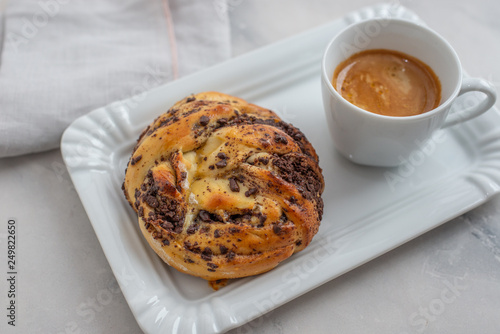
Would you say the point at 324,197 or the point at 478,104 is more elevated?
the point at 478,104

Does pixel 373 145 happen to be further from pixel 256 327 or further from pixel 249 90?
pixel 256 327

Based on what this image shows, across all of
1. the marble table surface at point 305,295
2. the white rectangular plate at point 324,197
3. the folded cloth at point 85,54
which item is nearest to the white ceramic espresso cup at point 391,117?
the white rectangular plate at point 324,197

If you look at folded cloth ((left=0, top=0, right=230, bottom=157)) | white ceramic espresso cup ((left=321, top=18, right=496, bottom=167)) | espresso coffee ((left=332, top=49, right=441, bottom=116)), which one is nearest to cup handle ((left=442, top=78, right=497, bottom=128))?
white ceramic espresso cup ((left=321, top=18, right=496, bottom=167))

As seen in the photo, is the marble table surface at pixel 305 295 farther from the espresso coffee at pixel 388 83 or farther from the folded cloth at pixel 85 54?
the espresso coffee at pixel 388 83

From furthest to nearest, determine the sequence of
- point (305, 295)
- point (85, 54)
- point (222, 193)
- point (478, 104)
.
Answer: point (85, 54), point (478, 104), point (305, 295), point (222, 193)

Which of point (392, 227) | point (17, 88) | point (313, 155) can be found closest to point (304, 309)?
point (392, 227)

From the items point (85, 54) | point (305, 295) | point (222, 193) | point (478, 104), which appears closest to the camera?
point (222, 193)

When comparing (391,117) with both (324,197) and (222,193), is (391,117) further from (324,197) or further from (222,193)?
(222,193)

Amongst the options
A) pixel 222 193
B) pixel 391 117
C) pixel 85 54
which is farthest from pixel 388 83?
pixel 85 54
